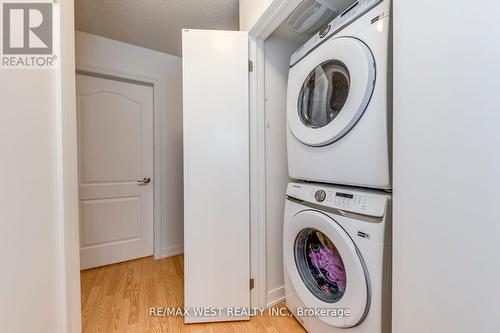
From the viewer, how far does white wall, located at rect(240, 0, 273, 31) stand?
121cm

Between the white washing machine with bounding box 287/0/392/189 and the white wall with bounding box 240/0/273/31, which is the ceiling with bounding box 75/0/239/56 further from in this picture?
the white washing machine with bounding box 287/0/392/189

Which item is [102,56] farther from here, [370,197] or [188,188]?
[370,197]

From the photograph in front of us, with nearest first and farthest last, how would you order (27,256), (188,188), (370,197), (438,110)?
(438,110)
(27,256)
(370,197)
(188,188)

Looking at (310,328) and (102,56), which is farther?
(102,56)

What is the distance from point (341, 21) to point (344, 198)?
0.83 m

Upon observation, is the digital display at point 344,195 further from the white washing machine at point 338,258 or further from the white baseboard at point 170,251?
the white baseboard at point 170,251

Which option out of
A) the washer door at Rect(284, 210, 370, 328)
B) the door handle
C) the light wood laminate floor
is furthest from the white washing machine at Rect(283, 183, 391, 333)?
the door handle

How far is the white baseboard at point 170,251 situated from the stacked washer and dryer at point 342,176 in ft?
4.83

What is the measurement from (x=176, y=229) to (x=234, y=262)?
123 centimetres

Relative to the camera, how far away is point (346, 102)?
0.94 meters

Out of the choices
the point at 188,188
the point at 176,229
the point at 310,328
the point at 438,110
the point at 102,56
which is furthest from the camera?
the point at 176,229

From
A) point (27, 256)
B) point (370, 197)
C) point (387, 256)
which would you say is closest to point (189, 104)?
point (27, 256)

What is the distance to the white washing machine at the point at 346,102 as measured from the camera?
32.3 inches

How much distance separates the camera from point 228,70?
4.32 feet
